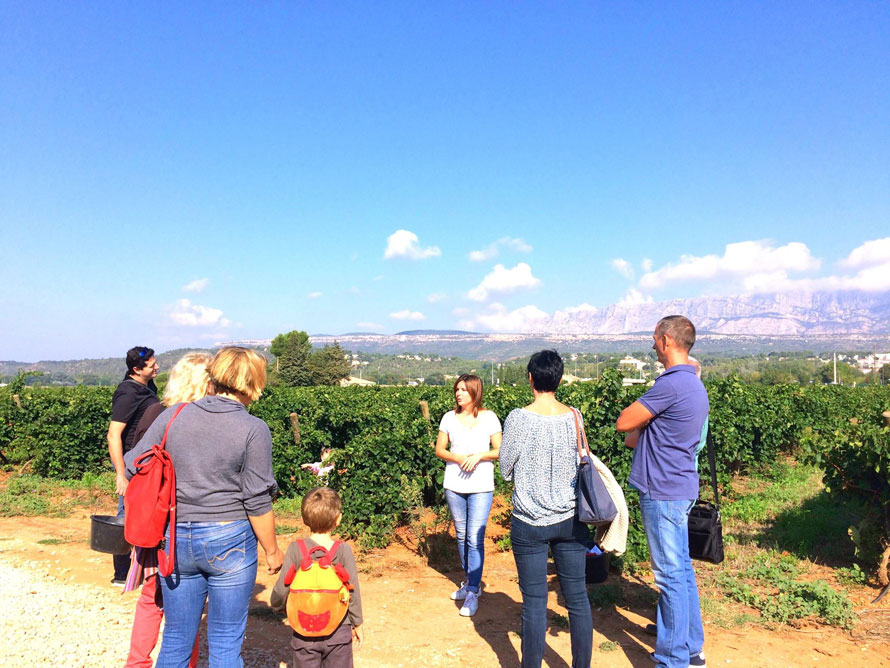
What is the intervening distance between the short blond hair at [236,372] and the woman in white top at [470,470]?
2.08 m

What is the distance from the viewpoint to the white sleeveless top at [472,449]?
4449 millimetres

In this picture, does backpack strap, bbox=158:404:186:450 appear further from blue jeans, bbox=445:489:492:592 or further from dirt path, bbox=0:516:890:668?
blue jeans, bbox=445:489:492:592

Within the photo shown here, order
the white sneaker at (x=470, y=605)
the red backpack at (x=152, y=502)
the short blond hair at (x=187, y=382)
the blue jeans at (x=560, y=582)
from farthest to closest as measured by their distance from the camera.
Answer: the white sneaker at (x=470, y=605) → the blue jeans at (x=560, y=582) → the short blond hair at (x=187, y=382) → the red backpack at (x=152, y=502)

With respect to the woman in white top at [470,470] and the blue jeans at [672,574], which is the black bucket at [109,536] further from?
the blue jeans at [672,574]

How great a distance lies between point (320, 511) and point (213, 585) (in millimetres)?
562

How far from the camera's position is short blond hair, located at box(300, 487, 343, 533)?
2816 mm

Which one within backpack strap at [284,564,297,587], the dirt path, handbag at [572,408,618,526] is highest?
handbag at [572,408,618,526]

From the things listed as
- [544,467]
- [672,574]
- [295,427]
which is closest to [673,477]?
[672,574]

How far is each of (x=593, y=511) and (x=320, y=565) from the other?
1381 mm

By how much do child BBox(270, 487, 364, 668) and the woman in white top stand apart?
5.56ft

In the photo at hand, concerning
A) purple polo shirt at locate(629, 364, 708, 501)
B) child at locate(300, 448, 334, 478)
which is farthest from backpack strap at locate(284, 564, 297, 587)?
child at locate(300, 448, 334, 478)

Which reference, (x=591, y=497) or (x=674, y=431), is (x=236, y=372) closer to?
(x=591, y=497)

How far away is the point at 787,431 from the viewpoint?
1277 centimetres

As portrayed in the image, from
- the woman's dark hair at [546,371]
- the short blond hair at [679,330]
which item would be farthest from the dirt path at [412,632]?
the short blond hair at [679,330]
